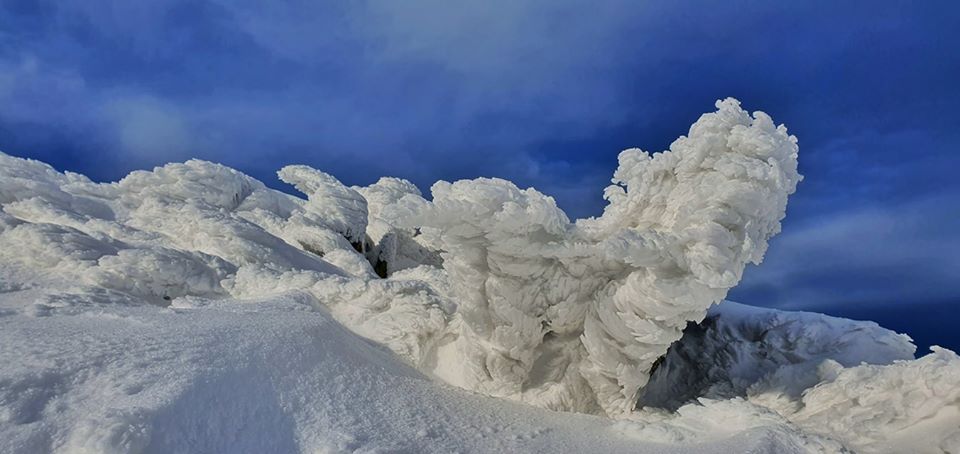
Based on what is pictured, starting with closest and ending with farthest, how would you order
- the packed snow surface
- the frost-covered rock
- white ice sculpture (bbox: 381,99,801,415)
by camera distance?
the packed snow surface < white ice sculpture (bbox: 381,99,801,415) < the frost-covered rock

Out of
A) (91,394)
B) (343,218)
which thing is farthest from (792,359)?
(343,218)

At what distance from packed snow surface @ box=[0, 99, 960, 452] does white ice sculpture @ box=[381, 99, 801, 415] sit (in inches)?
0.7

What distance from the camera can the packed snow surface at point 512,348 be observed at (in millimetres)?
3547

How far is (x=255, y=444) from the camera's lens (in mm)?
3361

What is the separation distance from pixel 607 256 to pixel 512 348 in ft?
4.29

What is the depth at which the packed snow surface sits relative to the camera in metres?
3.55

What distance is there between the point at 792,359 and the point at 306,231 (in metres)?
10.2

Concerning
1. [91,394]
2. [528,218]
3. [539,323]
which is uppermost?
[528,218]

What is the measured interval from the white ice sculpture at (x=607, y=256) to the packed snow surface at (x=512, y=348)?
0.02 metres

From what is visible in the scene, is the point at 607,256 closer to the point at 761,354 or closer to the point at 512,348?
the point at 512,348

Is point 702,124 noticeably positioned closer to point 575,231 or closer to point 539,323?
point 575,231

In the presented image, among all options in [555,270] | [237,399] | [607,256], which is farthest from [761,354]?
[237,399]

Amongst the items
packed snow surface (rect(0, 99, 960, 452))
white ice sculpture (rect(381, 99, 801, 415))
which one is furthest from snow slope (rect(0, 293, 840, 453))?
white ice sculpture (rect(381, 99, 801, 415))

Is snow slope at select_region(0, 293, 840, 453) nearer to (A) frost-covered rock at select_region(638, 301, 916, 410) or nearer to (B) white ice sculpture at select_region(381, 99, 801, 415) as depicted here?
(B) white ice sculpture at select_region(381, 99, 801, 415)
